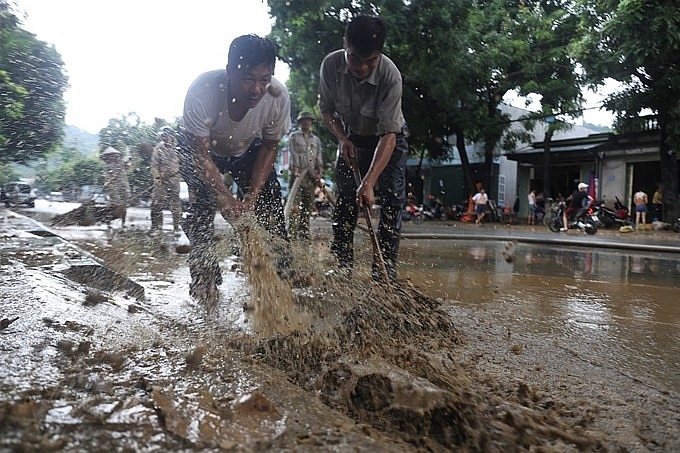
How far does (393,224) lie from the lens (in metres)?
3.32

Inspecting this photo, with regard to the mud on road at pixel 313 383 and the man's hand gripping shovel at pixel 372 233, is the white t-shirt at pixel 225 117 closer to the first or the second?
the man's hand gripping shovel at pixel 372 233

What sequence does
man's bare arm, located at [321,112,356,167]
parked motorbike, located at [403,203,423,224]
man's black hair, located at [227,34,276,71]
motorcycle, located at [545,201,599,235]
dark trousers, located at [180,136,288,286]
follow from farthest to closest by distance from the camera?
parked motorbike, located at [403,203,423,224]
motorcycle, located at [545,201,599,235]
man's bare arm, located at [321,112,356,167]
dark trousers, located at [180,136,288,286]
man's black hair, located at [227,34,276,71]

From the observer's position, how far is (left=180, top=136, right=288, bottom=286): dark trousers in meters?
3.18

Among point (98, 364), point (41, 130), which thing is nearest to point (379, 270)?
point (98, 364)

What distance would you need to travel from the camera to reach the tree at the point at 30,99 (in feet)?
16.6

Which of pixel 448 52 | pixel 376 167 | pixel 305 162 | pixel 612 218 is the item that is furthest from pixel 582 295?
pixel 612 218

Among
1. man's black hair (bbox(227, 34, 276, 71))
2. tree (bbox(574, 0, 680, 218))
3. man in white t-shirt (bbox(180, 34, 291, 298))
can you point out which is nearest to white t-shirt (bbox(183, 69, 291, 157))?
man in white t-shirt (bbox(180, 34, 291, 298))

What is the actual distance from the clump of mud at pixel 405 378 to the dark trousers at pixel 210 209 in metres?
0.77

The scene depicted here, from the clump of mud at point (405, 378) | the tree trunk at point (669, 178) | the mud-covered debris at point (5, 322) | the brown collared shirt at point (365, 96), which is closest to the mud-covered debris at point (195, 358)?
the clump of mud at point (405, 378)

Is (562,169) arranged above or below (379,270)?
above

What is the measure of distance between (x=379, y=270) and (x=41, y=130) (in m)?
4.88

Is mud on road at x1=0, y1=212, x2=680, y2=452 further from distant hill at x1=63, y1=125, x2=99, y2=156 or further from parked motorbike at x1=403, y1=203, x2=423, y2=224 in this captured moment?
parked motorbike at x1=403, y1=203, x2=423, y2=224

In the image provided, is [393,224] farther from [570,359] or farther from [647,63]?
[647,63]

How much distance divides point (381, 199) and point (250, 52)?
1.35 metres
